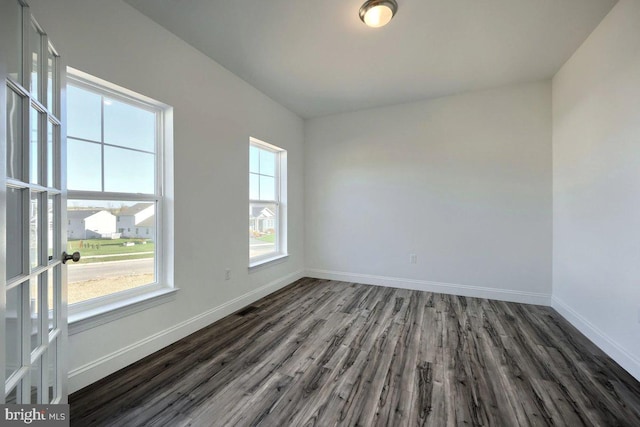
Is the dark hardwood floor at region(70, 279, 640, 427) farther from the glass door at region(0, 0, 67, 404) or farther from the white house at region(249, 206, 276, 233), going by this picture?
the white house at region(249, 206, 276, 233)

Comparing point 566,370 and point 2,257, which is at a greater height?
point 2,257

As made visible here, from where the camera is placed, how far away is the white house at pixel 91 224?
1747mm

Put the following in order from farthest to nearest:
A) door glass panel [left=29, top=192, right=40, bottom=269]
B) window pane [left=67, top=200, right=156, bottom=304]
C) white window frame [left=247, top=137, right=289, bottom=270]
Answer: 1. white window frame [left=247, top=137, right=289, bottom=270]
2. window pane [left=67, top=200, right=156, bottom=304]
3. door glass panel [left=29, top=192, right=40, bottom=269]

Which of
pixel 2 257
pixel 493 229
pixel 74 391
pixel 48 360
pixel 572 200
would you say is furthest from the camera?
pixel 493 229

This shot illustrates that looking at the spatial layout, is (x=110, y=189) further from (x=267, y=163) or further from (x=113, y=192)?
(x=267, y=163)

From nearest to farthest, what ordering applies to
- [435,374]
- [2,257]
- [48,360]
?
[2,257] → [48,360] → [435,374]

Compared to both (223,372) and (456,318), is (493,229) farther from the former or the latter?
(223,372)

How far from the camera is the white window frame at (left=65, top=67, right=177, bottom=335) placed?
67.7 inches

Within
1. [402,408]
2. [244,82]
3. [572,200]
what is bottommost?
[402,408]

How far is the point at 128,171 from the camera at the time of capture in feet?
6.77

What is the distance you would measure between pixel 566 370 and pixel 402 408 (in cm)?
136

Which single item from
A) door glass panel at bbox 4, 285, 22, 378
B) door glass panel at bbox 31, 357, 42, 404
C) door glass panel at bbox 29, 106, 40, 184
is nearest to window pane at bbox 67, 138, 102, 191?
door glass panel at bbox 29, 106, 40, 184

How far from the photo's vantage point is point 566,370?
1.88 m

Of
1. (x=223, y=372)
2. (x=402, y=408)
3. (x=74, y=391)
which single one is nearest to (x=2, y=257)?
(x=74, y=391)
